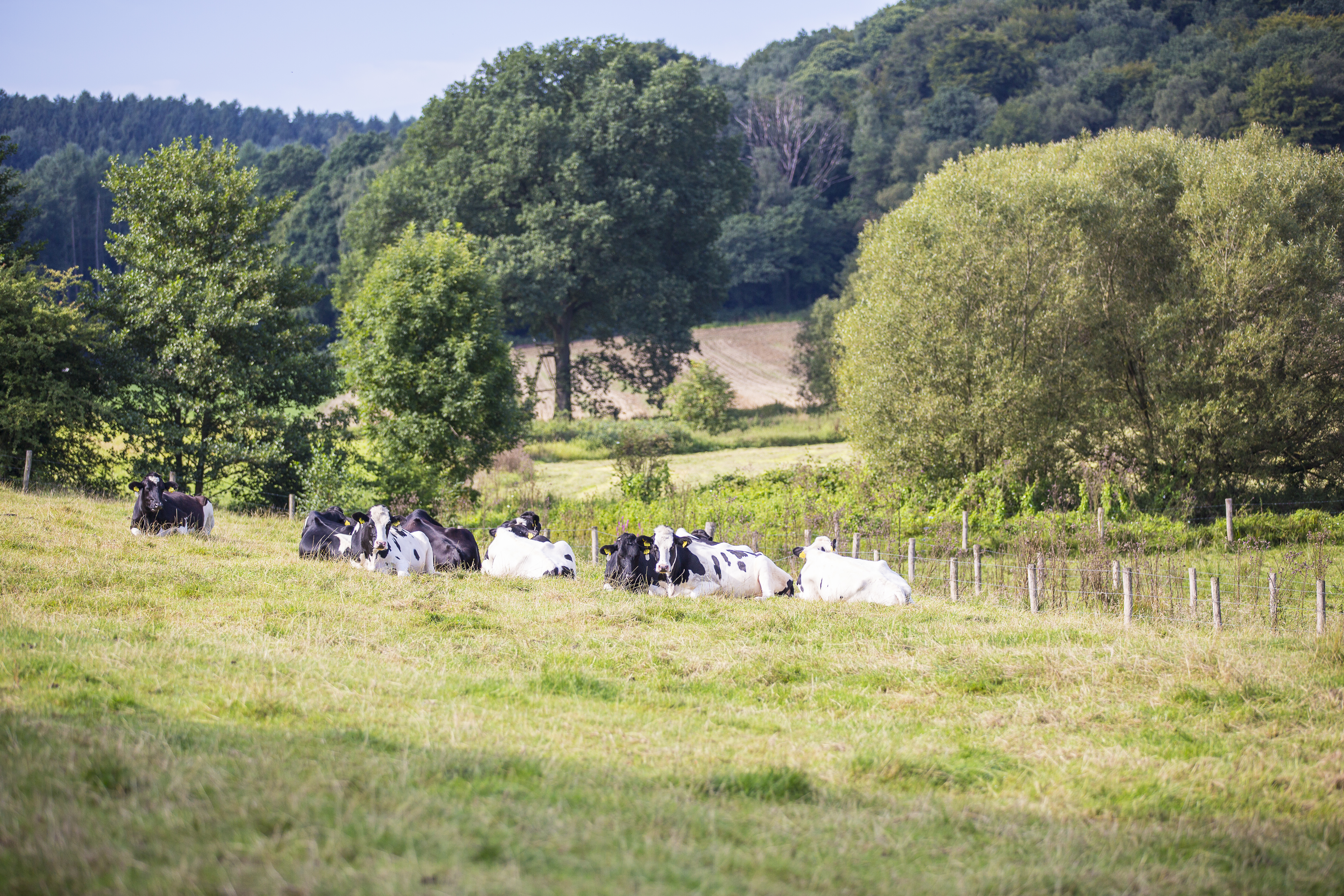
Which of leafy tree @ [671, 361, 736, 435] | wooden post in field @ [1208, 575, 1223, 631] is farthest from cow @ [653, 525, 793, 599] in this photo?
leafy tree @ [671, 361, 736, 435]

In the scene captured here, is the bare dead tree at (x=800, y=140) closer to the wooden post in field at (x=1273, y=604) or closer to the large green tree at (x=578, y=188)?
the large green tree at (x=578, y=188)

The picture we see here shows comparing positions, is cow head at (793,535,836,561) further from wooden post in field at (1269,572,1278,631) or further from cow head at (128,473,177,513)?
cow head at (128,473,177,513)

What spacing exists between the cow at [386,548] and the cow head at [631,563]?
2.72 meters

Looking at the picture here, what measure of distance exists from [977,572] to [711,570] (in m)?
4.38

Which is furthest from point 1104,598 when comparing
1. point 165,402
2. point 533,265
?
point 533,265

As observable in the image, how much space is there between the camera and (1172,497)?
2703cm

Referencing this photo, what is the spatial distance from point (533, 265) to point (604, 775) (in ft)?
138

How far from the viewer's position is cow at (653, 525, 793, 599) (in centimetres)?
1437

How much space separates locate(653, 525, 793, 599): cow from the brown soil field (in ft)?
123

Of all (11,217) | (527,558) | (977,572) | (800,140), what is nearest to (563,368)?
(11,217)

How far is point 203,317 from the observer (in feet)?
88.1

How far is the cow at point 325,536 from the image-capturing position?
→ 15711 millimetres

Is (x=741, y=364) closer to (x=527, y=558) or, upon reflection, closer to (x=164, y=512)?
(x=164, y=512)

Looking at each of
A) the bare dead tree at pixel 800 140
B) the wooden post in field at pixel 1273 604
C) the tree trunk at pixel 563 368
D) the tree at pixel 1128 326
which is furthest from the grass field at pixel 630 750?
the bare dead tree at pixel 800 140
